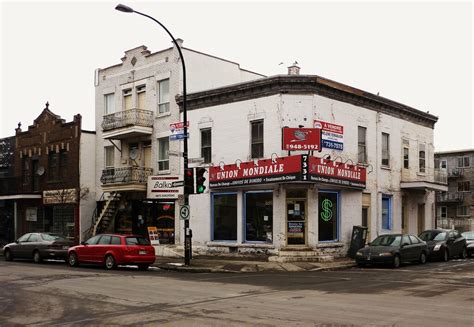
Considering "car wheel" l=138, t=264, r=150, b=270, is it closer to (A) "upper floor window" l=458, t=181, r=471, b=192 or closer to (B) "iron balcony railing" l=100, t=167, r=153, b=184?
(B) "iron balcony railing" l=100, t=167, r=153, b=184

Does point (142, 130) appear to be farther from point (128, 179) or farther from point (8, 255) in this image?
point (8, 255)

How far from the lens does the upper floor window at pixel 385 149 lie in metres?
29.9

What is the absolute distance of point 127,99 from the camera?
32.2 m

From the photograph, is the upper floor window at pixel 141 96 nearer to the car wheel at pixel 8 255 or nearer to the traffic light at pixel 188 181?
the traffic light at pixel 188 181

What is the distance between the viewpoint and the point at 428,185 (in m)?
30.8

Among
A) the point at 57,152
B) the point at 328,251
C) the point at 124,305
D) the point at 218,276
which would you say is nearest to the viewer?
the point at 124,305

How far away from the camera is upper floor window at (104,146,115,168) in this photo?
33.1 meters

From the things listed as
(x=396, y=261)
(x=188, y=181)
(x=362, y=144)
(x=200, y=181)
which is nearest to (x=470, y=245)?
(x=362, y=144)

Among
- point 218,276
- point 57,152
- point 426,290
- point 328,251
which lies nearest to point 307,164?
point 328,251

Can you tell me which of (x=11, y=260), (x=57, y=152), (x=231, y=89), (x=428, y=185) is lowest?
(x=11, y=260)

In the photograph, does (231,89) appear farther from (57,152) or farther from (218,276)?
(57,152)

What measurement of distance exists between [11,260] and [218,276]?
13.2 meters

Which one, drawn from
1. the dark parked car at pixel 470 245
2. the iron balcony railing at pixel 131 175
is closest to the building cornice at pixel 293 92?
the iron balcony railing at pixel 131 175

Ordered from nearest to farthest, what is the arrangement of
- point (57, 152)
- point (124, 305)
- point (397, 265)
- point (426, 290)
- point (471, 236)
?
point (124, 305)
point (426, 290)
point (397, 265)
point (471, 236)
point (57, 152)
